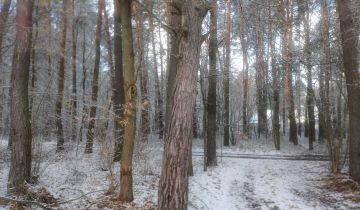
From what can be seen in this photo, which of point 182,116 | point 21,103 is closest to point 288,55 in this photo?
point 182,116

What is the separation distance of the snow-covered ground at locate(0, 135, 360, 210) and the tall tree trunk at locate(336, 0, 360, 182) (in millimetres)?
1424

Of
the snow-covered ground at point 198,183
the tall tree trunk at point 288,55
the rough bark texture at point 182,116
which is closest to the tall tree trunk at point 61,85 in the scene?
the snow-covered ground at point 198,183

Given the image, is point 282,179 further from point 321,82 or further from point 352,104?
point 321,82

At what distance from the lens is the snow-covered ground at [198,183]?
799cm

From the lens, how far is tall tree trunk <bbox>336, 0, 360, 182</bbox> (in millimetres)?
9648

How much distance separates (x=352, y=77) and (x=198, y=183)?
5.76 meters

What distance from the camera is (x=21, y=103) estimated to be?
7594mm

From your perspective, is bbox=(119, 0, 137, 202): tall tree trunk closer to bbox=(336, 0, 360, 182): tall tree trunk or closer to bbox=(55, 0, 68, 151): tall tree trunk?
bbox=(55, 0, 68, 151): tall tree trunk

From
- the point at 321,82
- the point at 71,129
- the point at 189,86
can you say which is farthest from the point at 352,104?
the point at 71,129

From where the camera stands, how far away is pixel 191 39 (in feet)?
20.0

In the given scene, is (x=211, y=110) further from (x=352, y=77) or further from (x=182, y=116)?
(x=182, y=116)

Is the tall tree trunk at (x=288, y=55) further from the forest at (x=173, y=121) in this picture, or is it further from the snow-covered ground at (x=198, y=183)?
the snow-covered ground at (x=198, y=183)

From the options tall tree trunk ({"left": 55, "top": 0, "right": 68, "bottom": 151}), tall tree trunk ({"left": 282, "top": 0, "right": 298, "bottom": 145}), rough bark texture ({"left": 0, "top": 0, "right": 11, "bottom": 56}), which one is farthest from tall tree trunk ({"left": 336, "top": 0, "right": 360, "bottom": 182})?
rough bark texture ({"left": 0, "top": 0, "right": 11, "bottom": 56})

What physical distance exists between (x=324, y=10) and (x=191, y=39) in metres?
8.59
